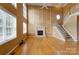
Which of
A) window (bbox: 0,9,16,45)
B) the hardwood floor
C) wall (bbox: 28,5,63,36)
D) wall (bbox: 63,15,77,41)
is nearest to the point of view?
window (bbox: 0,9,16,45)

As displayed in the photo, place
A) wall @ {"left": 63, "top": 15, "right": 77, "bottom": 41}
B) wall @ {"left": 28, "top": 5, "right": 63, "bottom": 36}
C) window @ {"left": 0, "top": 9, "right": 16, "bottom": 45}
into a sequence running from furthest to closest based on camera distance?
wall @ {"left": 63, "top": 15, "right": 77, "bottom": 41}
wall @ {"left": 28, "top": 5, "right": 63, "bottom": 36}
window @ {"left": 0, "top": 9, "right": 16, "bottom": 45}

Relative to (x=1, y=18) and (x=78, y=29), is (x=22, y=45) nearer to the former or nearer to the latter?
(x=1, y=18)

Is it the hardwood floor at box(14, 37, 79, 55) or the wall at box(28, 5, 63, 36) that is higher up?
the wall at box(28, 5, 63, 36)

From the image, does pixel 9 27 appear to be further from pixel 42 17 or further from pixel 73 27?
pixel 73 27

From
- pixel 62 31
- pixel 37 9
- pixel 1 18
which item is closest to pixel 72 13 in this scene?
pixel 62 31

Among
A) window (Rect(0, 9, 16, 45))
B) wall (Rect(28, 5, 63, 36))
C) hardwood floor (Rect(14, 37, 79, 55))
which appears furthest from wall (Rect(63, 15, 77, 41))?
window (Rect(0, 9, 16, 45))

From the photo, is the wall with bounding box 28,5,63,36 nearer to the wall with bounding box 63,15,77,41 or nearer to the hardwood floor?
the hardwood floor

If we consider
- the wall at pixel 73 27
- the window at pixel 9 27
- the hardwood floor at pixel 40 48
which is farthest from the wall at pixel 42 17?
the wall at pixel 73 27

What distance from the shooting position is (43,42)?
5.50m

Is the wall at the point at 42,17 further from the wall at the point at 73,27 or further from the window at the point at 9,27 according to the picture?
the wall at the point at 73,27

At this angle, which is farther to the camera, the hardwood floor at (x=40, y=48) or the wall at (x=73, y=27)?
the wall at (x=73, y=27)

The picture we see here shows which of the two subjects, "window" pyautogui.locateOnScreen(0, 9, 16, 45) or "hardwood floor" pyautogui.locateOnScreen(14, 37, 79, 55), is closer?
"window" pyautogui.locateOnScreen(0, 9, 16, 45)

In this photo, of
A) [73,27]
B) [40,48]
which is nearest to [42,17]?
[40,48]

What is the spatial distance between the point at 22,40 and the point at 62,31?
4.19 m
